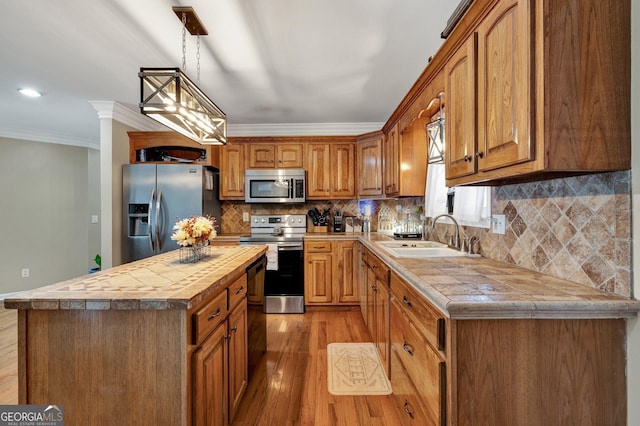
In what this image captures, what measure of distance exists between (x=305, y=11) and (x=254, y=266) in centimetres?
176

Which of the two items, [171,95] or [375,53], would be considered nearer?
[171,95]

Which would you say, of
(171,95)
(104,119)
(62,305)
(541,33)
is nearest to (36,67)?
(104,119)

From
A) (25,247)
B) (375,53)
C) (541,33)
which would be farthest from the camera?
(25,247)

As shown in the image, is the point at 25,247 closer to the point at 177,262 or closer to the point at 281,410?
the point at 177,262

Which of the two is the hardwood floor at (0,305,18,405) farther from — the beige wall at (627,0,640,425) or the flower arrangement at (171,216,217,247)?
the beige wall at (627,0,640,425)

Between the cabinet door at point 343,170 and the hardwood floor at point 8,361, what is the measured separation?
11.2ft

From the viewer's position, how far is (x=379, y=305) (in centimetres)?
231

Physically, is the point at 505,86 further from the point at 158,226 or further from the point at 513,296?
the point at 158,226

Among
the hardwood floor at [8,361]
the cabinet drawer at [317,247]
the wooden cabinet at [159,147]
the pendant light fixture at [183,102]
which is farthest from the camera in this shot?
the wooden cabinet at [159,147]

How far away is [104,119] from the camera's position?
137 inches

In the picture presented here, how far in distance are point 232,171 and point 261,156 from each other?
0.46 meters

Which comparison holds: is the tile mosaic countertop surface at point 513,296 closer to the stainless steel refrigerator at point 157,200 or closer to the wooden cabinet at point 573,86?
the wooden cabinet at point 573,86

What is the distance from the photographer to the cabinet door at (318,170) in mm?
3988

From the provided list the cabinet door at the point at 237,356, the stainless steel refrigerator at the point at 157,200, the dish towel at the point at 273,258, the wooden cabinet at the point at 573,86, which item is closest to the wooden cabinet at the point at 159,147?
the stainless steel refrigerator at the point at 157,200
